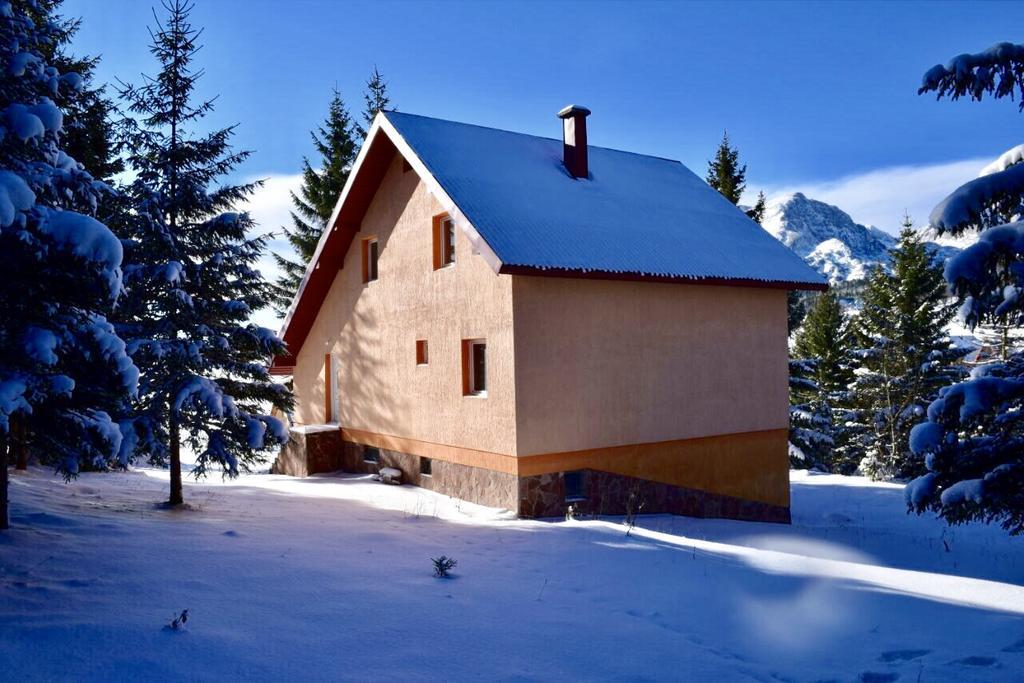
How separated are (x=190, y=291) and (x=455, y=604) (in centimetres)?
759

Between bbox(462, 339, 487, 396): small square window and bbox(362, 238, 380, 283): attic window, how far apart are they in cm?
464

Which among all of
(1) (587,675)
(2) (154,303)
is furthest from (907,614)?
(2) (154,303)

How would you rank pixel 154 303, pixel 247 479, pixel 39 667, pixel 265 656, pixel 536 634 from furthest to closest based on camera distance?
1. pixel 247 479
2. pixel 154 303
3. pixel 536 634
4. pixel 265 656
5. pixel 39 667

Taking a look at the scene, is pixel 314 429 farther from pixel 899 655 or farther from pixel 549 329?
pixel 899 655

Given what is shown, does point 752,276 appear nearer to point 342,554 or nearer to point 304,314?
point 342,554

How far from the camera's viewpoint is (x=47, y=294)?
5.89 m

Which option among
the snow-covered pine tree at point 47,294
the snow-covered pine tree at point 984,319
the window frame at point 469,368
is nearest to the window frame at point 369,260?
the window frame at point 469,368

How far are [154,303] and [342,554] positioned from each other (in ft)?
18.6

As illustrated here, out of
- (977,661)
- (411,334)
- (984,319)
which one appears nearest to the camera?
(977,661)

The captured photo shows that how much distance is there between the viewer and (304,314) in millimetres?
18453

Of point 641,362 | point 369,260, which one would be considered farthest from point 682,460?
point 369,260

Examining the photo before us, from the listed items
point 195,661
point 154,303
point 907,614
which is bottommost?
point 907,614

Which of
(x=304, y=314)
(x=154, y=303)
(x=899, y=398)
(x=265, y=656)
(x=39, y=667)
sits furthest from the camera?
(x=899, y=398)

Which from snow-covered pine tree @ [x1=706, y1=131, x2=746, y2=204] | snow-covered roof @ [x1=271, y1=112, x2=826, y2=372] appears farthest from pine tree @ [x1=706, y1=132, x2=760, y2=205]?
snow-covered roof @ [x1=271, y1=112, x2=826, y2=372]
